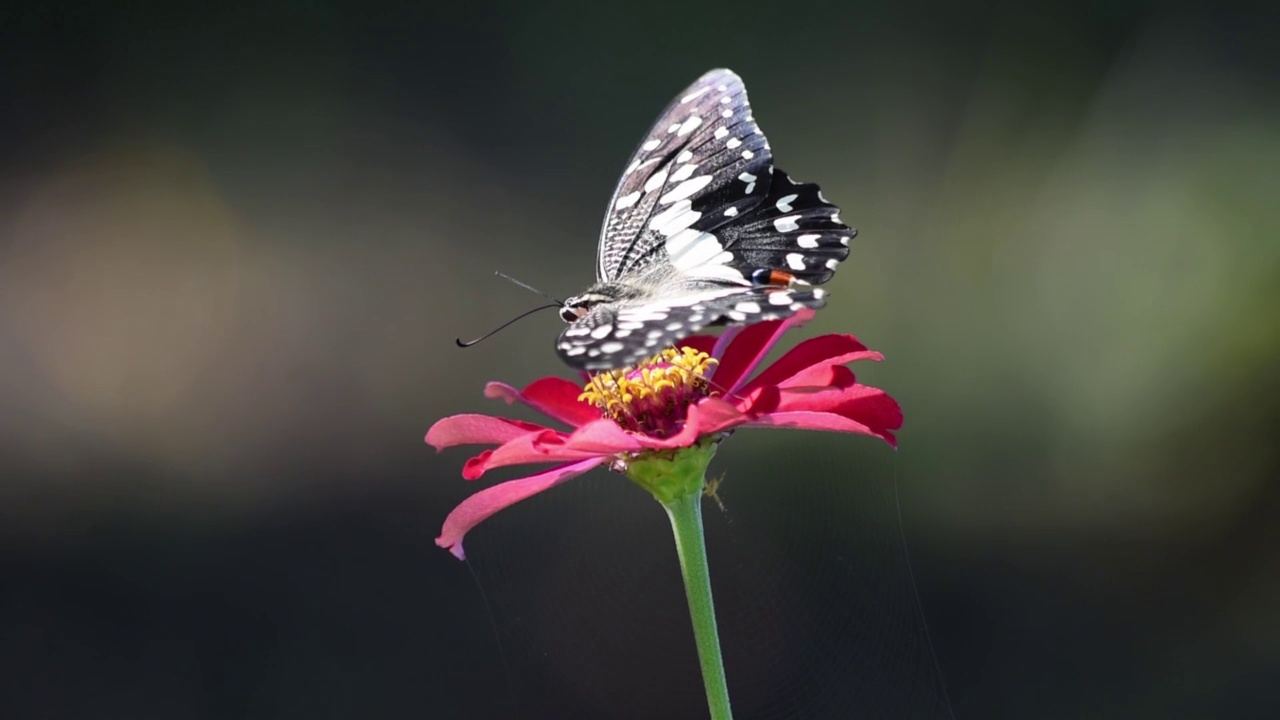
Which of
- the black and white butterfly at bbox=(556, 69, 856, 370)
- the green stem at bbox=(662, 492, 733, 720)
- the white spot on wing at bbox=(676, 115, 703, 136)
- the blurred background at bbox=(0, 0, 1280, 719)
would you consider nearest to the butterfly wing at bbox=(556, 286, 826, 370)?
the black and white butterfly at bbox=(556, 69, 856, 370)

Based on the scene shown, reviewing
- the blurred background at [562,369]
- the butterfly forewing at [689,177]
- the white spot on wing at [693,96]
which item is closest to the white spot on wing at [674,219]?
the butterfly forewing at [689,177]

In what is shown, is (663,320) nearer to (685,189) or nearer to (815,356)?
(815,356)

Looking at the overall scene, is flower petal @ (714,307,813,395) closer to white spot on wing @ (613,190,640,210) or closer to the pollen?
the pollen

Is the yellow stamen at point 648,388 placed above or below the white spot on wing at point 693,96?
below

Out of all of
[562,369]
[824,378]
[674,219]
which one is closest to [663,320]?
[824,378]

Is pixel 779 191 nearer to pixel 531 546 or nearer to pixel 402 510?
pixel 531 546

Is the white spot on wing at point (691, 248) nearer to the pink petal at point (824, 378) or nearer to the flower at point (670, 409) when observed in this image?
the flower at point (670, 409)

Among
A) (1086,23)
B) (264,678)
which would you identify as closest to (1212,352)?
(1086,23)
